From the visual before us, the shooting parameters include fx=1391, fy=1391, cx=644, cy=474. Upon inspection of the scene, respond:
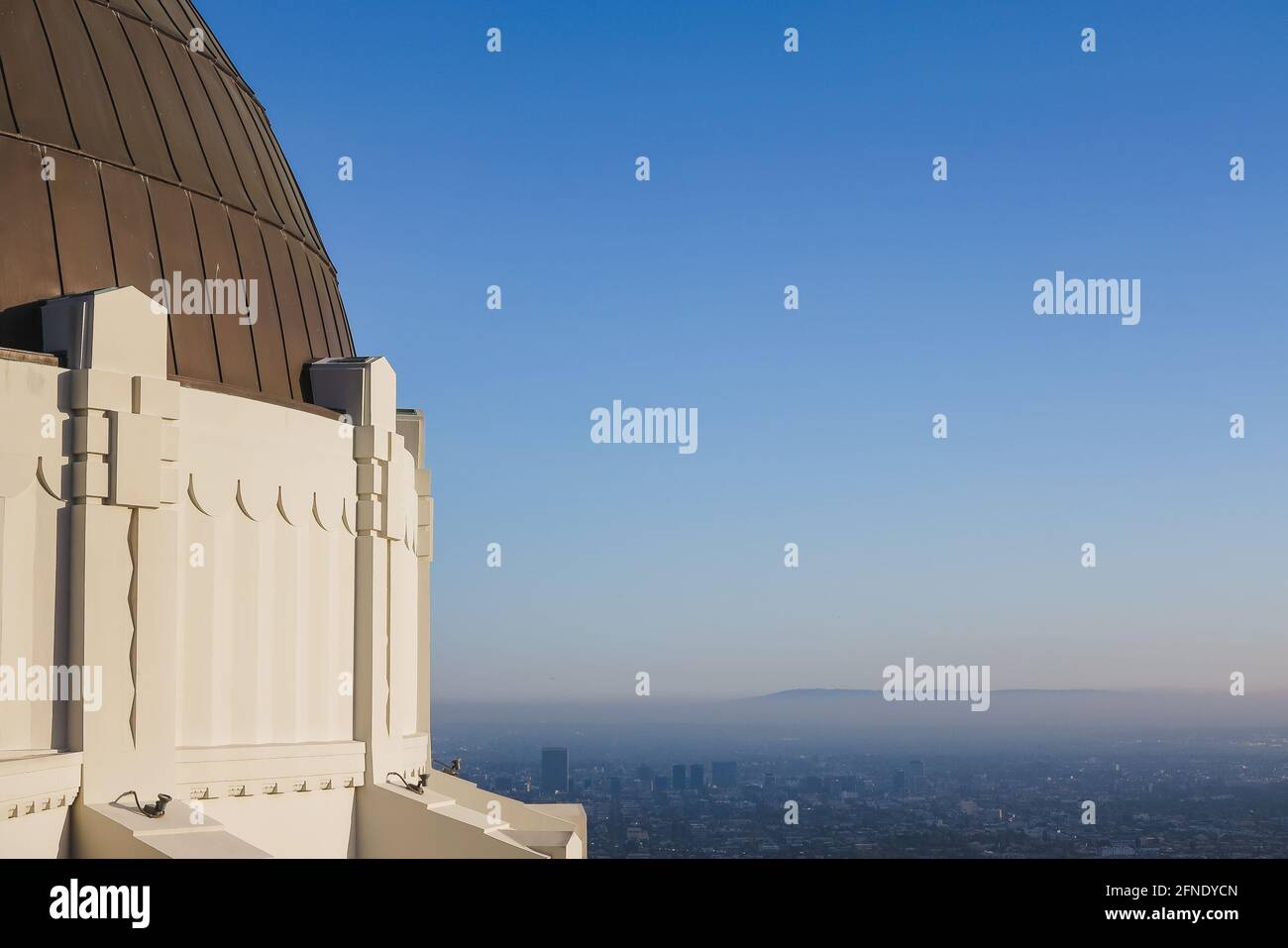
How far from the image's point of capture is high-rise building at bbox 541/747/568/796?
42.0 meters

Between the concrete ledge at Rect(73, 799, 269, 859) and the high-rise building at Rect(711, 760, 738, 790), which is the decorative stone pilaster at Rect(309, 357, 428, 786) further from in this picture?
the high-rise building at Rect(711, 760, 738, 790)

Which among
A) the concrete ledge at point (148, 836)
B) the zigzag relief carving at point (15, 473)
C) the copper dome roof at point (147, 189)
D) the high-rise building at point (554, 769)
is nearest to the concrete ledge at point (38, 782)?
the concrete ledge at point (148, 836)

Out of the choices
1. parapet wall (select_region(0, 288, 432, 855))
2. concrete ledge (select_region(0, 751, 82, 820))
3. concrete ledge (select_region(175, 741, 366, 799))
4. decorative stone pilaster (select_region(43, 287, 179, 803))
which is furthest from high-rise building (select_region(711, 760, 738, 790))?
concrete ledge (select_region(0, 751, 82, 820))

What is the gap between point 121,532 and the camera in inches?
549

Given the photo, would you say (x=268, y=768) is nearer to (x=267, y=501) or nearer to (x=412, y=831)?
(x=412, y=831)

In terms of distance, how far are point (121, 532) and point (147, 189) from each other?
4.85 metres

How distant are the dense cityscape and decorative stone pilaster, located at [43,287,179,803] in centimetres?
1124

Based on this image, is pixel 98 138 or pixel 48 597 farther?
pixel 98 138

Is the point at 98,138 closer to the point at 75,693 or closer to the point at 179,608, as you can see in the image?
the point at 179,608

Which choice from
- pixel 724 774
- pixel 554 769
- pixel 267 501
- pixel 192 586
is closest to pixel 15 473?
pixel 192 586
